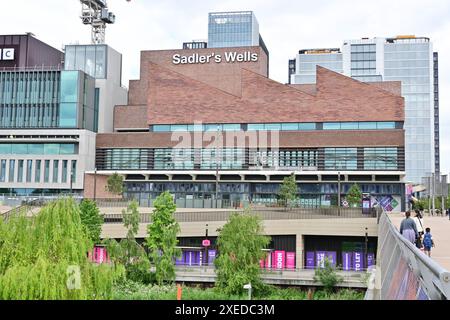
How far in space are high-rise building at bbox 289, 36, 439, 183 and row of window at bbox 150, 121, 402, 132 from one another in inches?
2772

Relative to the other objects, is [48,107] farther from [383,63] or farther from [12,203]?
[383,63]

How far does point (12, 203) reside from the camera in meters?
44.0

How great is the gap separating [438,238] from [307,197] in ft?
115

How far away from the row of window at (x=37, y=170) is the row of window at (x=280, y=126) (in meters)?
11.8

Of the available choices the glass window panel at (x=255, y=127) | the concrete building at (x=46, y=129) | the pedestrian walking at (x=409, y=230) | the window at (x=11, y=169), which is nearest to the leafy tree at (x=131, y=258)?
the pedestrian walking at (x=409, y=230)

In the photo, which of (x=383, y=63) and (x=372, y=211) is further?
(x=383, y=63)

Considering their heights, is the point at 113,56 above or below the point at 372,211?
above

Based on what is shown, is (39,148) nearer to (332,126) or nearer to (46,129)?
(46,129)

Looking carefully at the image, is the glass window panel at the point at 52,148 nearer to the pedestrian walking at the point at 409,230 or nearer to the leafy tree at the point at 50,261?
the leafy tree at the point at 50,261

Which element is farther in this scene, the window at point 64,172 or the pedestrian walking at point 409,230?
the window at point 64,172

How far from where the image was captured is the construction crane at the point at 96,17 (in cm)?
7194

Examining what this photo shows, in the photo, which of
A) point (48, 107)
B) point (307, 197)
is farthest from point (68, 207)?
point (48, 107)

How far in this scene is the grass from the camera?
21.8 meters

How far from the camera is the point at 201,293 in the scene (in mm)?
23109
